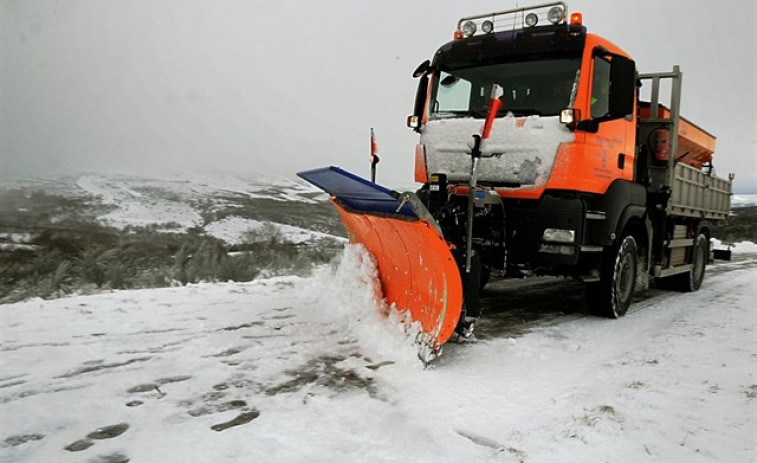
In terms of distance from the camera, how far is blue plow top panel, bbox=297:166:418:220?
11.3 ft

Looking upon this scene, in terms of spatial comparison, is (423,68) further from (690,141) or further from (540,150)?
(690,141)

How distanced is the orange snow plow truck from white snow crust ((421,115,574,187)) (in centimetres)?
1

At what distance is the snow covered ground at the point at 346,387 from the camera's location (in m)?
2.42

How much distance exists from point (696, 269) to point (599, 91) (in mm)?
4986

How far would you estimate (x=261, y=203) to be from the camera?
85.8 feet

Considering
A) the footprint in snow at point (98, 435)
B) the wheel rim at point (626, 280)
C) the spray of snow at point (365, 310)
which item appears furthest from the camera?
the wheel rim at point (626, 280)

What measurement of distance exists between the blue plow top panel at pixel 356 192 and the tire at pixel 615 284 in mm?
2999

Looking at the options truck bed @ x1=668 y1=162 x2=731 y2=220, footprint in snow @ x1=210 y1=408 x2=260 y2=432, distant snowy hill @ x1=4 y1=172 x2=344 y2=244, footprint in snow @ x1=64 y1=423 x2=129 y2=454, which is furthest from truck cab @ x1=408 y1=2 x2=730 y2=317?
distant snowy hill @ x1=4 y1=172 x2=344 y2=244

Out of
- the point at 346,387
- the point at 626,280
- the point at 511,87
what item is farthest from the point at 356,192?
the point at 626,280

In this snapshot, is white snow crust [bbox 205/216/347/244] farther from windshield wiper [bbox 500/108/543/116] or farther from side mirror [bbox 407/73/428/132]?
Result: windshield wiper [bbox 500/108/543/116]

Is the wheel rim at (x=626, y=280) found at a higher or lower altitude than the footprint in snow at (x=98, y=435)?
higher

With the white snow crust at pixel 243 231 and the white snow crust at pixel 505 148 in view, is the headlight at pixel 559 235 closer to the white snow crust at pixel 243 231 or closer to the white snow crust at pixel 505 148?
the white snow crust at pixel 505 148

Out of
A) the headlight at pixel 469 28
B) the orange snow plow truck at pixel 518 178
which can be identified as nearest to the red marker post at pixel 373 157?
the orange snow plow truck at pixel 518 178

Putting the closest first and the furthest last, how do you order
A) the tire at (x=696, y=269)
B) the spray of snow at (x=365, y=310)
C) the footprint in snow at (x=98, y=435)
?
the footprint in snow at (x=98, y=435), the spray of snow at (x=365, y=310), the tire at (x=696, y=269)
